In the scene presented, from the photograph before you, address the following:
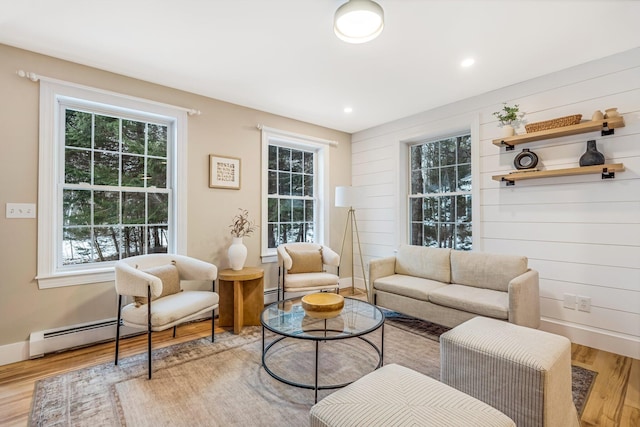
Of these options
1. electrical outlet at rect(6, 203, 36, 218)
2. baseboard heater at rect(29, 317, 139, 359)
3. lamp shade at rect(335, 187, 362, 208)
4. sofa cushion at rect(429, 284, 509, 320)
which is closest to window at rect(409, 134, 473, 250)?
lamp shade at rect(335, 187, 362, 208)

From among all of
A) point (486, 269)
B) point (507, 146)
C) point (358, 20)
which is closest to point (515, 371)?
point (486, 269)

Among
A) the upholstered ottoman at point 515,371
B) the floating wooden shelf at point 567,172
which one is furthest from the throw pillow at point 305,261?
the floating wooden shelf at point 567,172

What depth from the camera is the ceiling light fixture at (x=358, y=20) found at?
1881mm

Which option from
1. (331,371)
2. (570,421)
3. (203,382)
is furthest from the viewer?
(331,371)

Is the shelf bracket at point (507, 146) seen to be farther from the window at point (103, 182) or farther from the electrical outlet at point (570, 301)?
the window at point (103, 182)

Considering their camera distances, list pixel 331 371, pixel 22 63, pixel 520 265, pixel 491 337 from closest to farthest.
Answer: pixel 491 337 < pixel 331 371 < pixel 22 63 < pixel 520 265

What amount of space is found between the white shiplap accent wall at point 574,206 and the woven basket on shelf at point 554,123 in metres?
0.16

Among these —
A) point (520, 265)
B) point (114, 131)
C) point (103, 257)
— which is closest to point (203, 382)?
point (103, 257)

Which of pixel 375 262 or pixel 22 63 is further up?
pixel 22 63

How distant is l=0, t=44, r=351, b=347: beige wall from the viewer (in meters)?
2.43

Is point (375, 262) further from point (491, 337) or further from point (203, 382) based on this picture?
point (203, 382)

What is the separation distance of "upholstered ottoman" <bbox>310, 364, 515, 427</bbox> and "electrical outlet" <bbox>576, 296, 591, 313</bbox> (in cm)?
223

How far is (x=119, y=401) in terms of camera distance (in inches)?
75.1

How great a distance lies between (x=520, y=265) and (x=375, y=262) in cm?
139
